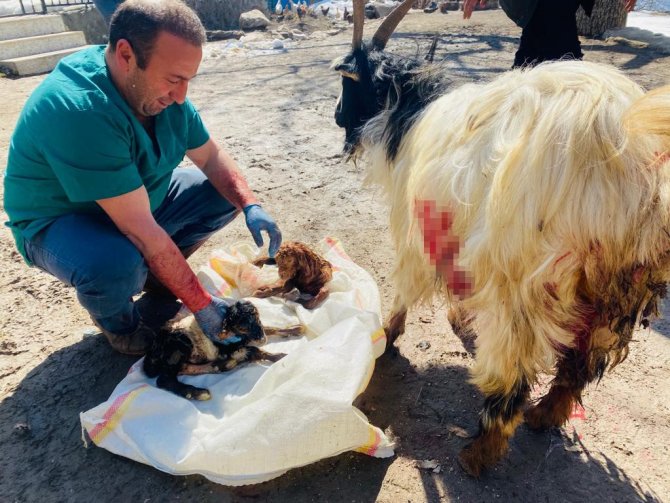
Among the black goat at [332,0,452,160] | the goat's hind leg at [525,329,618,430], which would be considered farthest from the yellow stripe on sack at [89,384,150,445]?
the goat's hind leg at [525,329,618,430]

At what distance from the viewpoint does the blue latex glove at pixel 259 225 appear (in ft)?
9.78

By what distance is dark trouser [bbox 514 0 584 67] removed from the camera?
4.03 meters

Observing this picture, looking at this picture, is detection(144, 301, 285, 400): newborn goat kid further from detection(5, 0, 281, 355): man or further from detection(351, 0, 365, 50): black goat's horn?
detection(351, 0, 365, 50): black goat's horn

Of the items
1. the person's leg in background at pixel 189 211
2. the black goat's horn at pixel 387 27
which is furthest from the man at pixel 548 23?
the person's leg in background at pixel 189 211

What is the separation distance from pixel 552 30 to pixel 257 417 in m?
3.67

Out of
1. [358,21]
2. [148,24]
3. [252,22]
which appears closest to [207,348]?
[148,24]

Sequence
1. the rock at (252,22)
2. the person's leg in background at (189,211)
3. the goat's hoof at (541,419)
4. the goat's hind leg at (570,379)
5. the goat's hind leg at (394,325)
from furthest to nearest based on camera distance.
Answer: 1. the rock at (252,22)
2. the person's leg in background at (189,211)
3. the goat's hind leg at (394,325)
4. the goat's hoof at (541,419)
5. the goat's hind leg at (570,379)

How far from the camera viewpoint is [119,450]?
2238mm

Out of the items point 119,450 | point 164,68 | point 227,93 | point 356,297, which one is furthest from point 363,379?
point 227,93

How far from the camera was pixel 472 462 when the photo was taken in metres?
2.23

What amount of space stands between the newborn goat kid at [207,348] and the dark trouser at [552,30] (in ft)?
9.61

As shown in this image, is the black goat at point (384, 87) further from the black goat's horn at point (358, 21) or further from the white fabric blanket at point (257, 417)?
the white fabric blanket at point (257, 417)

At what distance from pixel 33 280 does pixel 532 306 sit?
10.3ft

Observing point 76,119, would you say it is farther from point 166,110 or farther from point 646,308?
point 646,308
